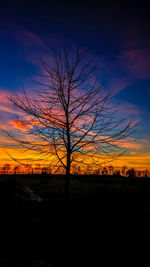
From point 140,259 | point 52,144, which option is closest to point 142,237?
point 140,259

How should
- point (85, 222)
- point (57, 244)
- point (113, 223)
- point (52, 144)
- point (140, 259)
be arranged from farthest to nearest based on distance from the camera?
point (85, 222) < point (113, 223) < point (52, 144) < point (57, 244) < point (140, 259)

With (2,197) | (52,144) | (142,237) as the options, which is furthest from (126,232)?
(2,197)

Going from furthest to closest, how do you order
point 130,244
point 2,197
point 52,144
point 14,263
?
point 2,197 < point 52,144 < point 130,244 < point 14,263

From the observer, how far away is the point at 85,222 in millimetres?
7305

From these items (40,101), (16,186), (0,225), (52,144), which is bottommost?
(0,225)

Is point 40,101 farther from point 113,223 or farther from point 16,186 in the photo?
point 16,186

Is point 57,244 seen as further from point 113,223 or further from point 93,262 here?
point 113,223

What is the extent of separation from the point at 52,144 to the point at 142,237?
3.85m

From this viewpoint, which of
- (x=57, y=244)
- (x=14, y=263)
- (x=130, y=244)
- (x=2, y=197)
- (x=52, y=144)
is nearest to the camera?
(x=14, y=263)

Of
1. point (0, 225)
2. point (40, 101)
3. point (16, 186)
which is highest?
point (40, 101)

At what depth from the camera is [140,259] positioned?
4355 mm

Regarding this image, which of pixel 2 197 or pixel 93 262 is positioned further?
pixel 2 197

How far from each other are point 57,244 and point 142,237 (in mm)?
2484

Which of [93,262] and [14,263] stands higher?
[14,263]
